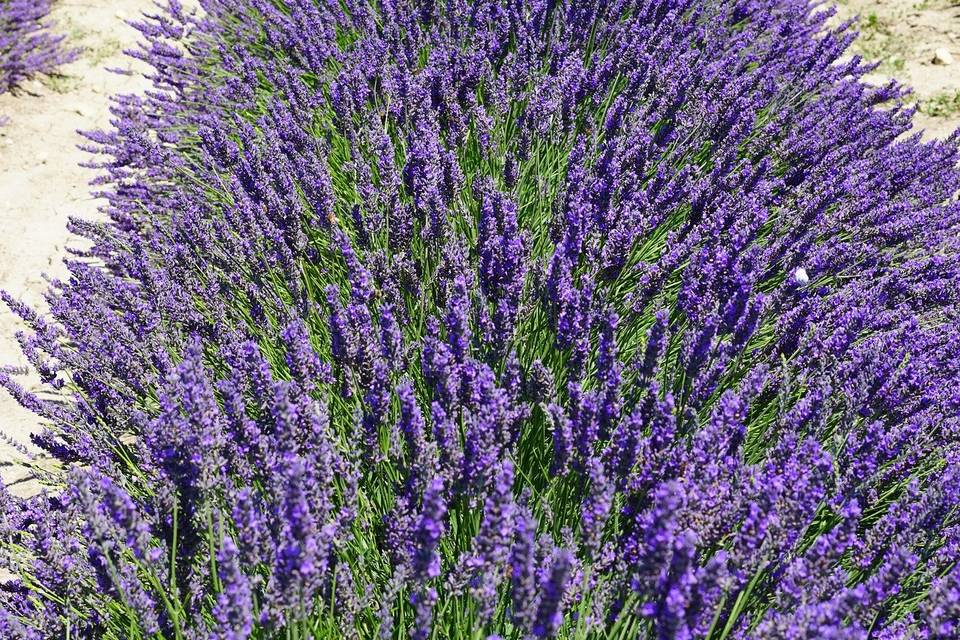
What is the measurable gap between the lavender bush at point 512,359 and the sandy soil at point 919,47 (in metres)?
2.00

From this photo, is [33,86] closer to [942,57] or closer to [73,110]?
[73,110]

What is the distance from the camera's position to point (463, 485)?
1700 millimetres

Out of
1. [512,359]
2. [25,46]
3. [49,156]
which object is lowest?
[49,156]

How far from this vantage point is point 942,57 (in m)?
5.79

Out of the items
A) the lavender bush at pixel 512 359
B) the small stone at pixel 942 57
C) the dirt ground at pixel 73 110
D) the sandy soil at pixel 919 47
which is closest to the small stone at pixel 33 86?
the dirt ground at pixel 73 110

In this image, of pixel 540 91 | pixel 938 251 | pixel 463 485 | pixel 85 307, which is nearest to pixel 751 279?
pixel 463 485

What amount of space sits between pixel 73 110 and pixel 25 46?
0.77m

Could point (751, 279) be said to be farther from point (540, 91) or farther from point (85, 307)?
point (85, 307)

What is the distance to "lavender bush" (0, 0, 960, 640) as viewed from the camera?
1.44 metres

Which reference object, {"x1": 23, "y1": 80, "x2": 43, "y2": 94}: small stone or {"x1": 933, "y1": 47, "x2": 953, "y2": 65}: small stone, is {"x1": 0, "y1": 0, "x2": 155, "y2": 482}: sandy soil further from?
{"x1": 933, "y1": 47, "x2": 953, "y2": 65}: small stone

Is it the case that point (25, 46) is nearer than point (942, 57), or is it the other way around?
point (25, 46)

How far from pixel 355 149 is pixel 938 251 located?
2604 millimetres

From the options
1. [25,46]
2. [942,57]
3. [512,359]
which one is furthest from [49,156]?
[942,57]

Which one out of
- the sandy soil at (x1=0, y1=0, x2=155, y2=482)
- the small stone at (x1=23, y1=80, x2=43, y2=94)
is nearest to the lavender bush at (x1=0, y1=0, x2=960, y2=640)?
the sandy soil at (x1=0, y1=0, x2=155, y2=482)
